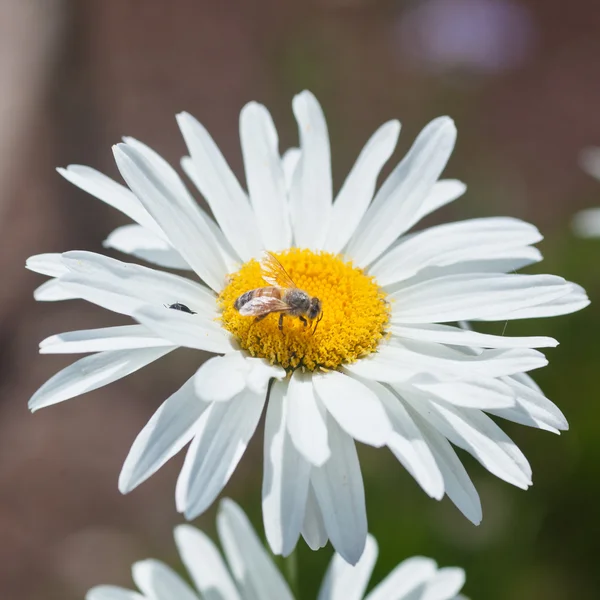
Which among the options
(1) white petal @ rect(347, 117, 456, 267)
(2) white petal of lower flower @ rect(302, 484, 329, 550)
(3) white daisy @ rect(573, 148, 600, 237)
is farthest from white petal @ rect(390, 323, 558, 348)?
(3) white daisy @ rect(573, 148, 600, 237)

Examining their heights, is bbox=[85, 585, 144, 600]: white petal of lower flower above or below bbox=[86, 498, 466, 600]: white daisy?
above

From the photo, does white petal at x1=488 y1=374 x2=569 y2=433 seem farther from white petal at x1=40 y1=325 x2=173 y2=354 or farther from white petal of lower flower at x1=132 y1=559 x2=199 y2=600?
white petal of lower flower at x1=132 y1=559 x2=199 y2=600

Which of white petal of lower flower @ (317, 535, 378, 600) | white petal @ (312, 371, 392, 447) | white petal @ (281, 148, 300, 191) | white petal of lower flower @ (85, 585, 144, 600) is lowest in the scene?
white petal of lower flower @ (317, 535, 378, 600)

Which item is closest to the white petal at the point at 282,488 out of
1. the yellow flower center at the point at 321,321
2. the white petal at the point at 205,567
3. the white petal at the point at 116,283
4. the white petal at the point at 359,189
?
the yellow flower center at the point at 321,321

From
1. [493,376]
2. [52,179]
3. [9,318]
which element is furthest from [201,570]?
[52,179]

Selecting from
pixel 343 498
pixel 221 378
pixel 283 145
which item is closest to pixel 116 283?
pixel 221 378

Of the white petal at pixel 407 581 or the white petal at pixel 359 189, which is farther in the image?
the white petal at pixel 359 189

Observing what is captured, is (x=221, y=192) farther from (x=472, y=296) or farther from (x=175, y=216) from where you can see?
(x=472, y=296)

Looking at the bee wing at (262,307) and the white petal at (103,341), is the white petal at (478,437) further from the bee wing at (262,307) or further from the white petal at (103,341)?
the white petal at (103,341)
